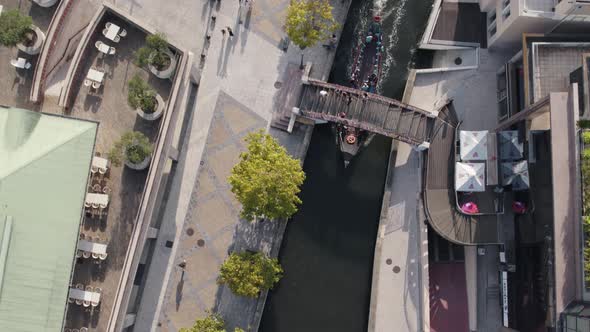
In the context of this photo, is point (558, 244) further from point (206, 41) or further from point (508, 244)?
point (206, 41)

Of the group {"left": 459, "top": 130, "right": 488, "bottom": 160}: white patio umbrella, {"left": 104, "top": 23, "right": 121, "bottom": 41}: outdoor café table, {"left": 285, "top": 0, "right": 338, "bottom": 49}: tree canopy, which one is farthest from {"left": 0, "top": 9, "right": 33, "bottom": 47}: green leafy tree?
{"left": 459, "top": 130, "right": 488, "bottom": 160}: white patio umbrella

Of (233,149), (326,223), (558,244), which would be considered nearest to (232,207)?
(233,149)

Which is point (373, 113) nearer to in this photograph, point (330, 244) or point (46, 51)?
point (330, 244)

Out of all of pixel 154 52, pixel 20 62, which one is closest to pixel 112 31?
pixel 154 52

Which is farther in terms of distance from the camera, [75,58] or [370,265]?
[370,265]

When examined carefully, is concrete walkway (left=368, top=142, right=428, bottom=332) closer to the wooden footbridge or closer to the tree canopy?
the wooden footbridge

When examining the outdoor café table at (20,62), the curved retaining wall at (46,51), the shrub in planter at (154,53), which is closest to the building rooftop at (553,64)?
the shrub in planter at (154,53)
